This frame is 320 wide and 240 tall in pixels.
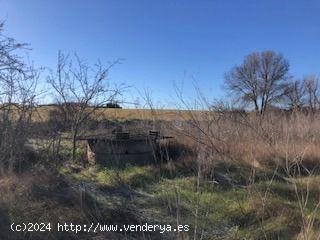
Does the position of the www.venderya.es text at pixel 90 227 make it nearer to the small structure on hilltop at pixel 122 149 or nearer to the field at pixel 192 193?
the field at pixel 192 193

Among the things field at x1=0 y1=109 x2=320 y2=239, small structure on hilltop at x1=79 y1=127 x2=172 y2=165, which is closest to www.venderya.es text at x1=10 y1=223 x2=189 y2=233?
field at x1=0 y1=109 x2=320 y2=239

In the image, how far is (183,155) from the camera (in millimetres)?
10359

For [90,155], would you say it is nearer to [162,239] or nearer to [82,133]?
[82,133]

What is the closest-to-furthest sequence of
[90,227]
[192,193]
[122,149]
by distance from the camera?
[90,227], [192,193], [122,149]

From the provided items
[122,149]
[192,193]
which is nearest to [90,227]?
[192,193]

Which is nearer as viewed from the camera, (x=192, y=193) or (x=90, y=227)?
(x=90, y=227)

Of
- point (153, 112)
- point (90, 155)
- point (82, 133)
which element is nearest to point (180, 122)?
point (153, 112)

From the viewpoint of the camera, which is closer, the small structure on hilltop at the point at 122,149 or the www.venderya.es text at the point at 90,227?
the www.venderya.es text at the point at 90,227

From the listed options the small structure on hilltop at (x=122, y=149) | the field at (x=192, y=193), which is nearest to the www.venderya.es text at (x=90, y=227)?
the field at (x=192, y=193)

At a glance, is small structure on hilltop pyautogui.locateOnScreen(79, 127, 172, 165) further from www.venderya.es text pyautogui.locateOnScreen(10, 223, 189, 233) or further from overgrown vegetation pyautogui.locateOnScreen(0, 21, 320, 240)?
www.venderya.es text pyautogui.locateOnScreen(10, 223, 189, 233)

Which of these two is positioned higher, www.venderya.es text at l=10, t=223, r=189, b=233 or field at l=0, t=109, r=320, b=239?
field at l=0, t=109, r=320, b=239

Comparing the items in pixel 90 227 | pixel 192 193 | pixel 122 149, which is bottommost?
pixel 90 227

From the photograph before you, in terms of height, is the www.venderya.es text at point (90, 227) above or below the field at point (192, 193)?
below

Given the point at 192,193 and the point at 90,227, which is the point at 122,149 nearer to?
the point at 192,193
